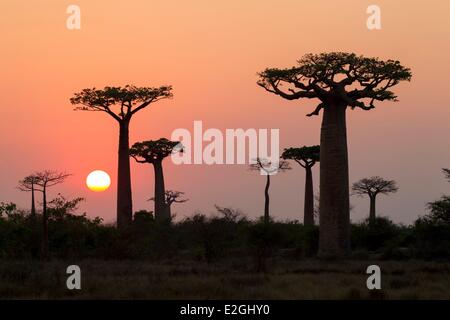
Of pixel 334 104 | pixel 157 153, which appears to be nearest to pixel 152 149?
pixel 157 153

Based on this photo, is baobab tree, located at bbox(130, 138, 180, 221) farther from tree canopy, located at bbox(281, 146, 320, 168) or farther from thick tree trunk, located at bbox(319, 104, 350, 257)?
thick tree trunk, located at bbox(319, 104, 350, 257)

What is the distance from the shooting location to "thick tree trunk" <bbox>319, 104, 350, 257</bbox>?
20250mm

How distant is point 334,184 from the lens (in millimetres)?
20203

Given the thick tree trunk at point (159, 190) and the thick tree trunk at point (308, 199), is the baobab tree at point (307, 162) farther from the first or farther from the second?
the thick tree trunk at point (159, 190)

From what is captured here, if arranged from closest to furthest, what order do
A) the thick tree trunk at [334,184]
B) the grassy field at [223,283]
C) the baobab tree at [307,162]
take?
the grassy field at [223,283] < the thick tree trunk at [334,184] < the baobab tree at [307,162]

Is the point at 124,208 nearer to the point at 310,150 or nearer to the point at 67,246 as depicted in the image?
the point at 67,246

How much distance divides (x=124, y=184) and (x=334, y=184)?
29.5 feet

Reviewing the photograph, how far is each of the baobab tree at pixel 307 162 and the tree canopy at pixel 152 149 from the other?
16.7 ft

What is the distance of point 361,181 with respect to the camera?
42.0 meters

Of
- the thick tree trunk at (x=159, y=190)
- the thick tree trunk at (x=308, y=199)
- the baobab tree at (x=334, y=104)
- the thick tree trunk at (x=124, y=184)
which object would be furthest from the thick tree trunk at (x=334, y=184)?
the thick tree trunk at (x=159, y=190)

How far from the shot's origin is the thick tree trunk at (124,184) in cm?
2661

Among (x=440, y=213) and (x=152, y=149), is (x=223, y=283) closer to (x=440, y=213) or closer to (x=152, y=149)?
(x=440, y=213)

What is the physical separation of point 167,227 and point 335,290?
1338cm
